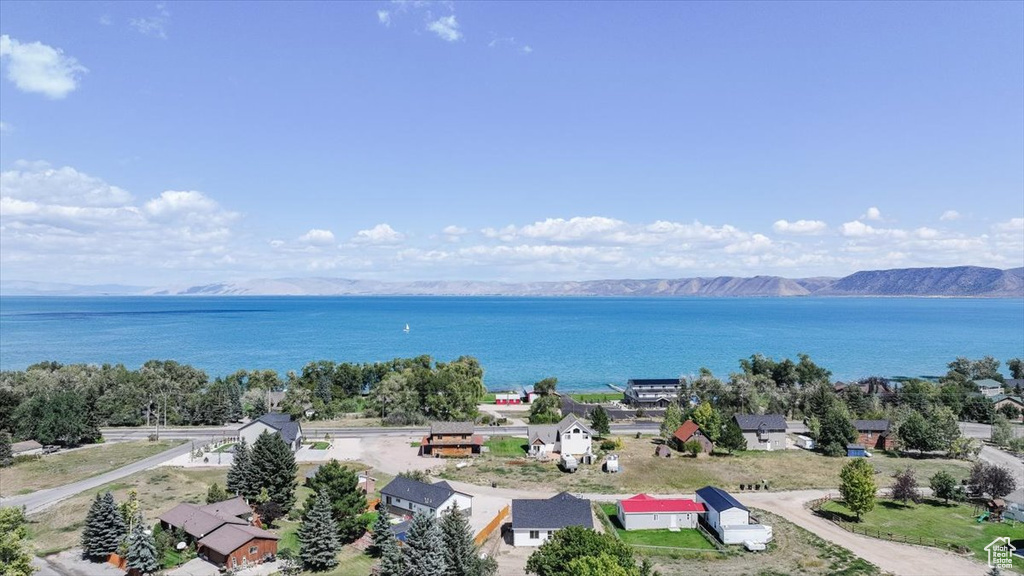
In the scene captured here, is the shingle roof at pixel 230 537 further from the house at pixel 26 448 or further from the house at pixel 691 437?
the house at pixel 691 437

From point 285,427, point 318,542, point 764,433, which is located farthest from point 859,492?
point 285,427

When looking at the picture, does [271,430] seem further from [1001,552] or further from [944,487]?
[944,487]

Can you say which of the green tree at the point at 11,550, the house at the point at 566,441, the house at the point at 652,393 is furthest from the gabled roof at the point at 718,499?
the house at the point at 652,393

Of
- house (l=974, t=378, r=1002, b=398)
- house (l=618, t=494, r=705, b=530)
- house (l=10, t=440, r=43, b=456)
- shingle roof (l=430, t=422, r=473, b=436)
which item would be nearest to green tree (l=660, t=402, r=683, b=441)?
house (l=618, t=494, r=705, b=530)

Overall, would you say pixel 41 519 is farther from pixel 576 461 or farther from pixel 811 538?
pixel 811 538

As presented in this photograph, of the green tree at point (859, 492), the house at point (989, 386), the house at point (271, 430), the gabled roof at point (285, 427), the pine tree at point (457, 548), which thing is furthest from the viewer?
the house at point (989, 386)
